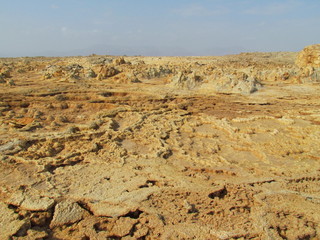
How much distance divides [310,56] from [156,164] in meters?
12.9

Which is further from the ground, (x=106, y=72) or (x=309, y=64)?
(x=309, y=64)

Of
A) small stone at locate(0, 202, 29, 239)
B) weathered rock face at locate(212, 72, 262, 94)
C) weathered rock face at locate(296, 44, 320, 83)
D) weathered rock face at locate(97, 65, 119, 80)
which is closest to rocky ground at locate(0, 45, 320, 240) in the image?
small stone at locate(0, 202, 29, 239)

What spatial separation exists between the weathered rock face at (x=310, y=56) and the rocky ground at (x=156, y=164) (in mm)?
5494

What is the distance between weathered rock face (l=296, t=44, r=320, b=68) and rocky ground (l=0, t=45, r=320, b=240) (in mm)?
5494

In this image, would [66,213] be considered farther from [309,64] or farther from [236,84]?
[309,64]

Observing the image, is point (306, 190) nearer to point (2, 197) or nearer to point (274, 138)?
point (274, 138)

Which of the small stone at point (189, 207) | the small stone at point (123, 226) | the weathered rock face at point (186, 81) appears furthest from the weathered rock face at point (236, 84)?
the small stone at point (123, 226)

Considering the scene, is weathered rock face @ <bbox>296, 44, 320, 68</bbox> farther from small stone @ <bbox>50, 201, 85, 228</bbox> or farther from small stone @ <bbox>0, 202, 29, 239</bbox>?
small stone @ <bbox>0, 202, 29, 239</bbox>

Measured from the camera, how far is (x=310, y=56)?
13133mm

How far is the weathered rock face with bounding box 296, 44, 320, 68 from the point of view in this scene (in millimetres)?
12594

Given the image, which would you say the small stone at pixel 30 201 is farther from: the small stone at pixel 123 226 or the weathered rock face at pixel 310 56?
the weathered rock face at pixel 310 56

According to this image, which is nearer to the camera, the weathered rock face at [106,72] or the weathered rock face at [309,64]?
the weathered rock face at [106,72]

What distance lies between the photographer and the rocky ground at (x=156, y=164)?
270 centimetres

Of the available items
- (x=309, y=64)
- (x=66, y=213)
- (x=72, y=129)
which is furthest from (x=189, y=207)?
(x=309, y=64)
